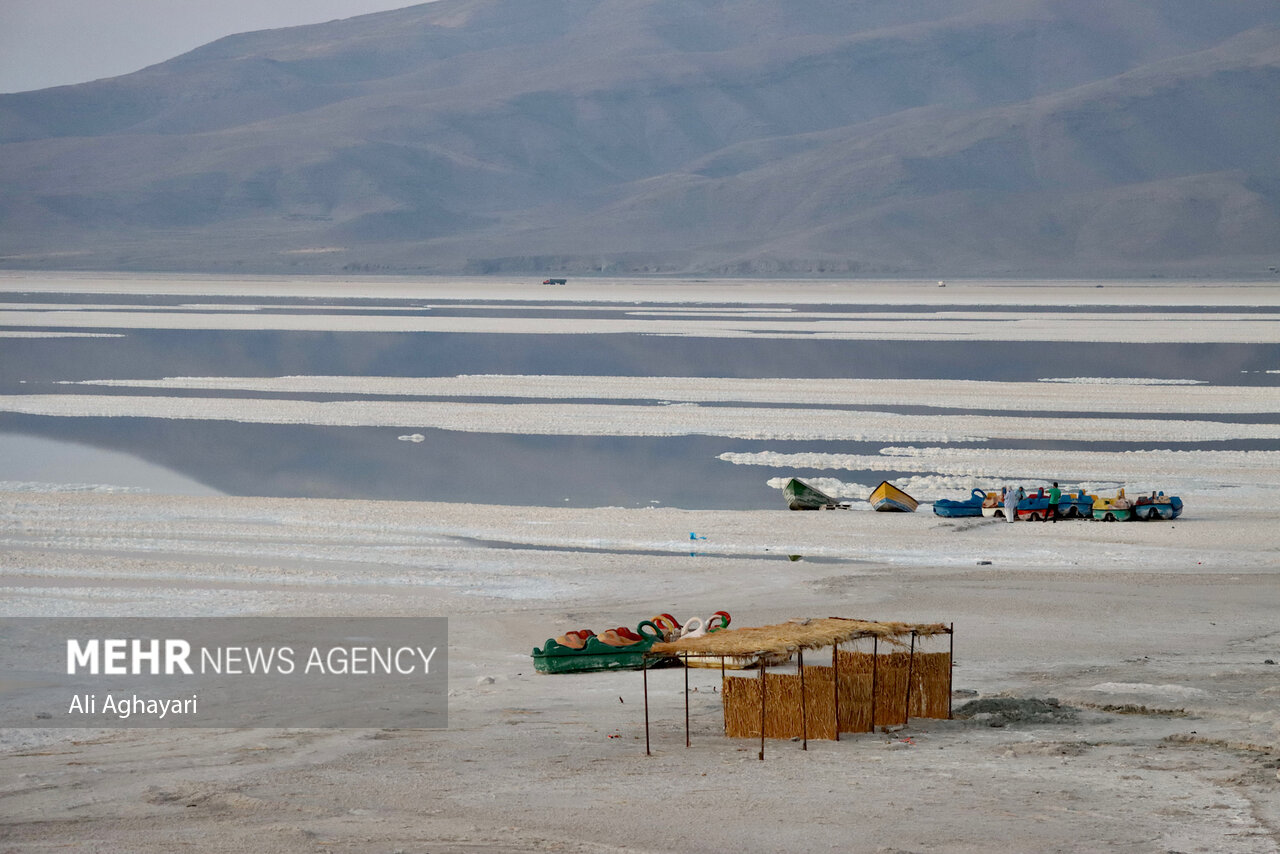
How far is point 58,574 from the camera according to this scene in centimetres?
1619

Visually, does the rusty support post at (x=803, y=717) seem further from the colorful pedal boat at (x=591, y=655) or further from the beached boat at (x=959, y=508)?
the beached boat at (x=959, y=508)

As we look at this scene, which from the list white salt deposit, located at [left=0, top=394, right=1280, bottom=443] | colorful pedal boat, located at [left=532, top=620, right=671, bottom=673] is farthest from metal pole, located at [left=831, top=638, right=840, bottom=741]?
white salt deposit, located at [left=0, top=394, right=1280, bottom=443]

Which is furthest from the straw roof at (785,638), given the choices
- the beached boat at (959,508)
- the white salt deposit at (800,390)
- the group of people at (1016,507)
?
the white salt deposit at (800,390)

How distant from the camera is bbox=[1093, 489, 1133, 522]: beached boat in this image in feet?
64.8

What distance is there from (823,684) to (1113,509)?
10.0 meters

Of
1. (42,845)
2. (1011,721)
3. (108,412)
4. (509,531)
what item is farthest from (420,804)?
(108,412)

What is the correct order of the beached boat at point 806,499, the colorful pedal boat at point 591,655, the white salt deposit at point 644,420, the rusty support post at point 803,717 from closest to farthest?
the rusty support post at point 803,717 < the colorful pedal boat at point 591,655 < the beached boat at point 806,499 < the white salt deposit at point 644,420

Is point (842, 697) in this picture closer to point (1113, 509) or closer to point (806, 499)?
point (1113, 509)

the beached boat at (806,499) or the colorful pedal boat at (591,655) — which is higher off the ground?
the beached boat at (806,499)

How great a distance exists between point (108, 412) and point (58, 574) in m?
16.8

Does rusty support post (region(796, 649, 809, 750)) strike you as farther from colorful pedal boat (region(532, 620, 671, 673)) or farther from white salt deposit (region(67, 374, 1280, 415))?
white salt deposit (region(67, 374, 1280, 415))

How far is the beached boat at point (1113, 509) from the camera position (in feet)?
64.8

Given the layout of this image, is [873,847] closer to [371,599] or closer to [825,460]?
[371,599]

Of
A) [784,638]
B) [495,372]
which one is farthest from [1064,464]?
[495,372]
